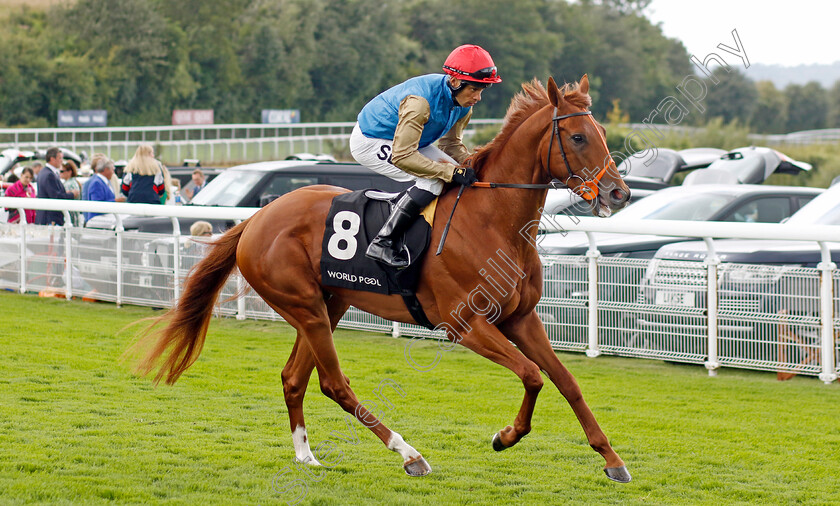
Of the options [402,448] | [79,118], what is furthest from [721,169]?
[79,118]

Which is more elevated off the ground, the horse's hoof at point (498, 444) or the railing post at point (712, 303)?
the railing post at point (712, 303)

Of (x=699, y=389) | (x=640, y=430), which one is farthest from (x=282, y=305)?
(x=699, y=389)

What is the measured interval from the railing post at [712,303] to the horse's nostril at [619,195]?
3390 millimetres

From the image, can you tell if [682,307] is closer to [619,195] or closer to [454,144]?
[454,144]

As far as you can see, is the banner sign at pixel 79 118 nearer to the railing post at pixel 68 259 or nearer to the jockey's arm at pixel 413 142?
the railing post at pixel 68 259

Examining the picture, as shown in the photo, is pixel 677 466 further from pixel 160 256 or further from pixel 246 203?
pixel 246 203

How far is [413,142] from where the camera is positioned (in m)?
4.80

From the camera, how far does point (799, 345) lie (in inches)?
287

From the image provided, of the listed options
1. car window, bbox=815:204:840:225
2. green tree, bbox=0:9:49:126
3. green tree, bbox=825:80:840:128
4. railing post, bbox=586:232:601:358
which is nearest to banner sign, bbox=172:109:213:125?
green tree, bbox=0:9:49:126

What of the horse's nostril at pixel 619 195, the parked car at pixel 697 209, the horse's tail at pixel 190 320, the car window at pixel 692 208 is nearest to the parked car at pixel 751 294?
the parked car at pixel 697 209

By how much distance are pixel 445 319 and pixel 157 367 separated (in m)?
1.82

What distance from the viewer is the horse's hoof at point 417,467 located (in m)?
4.78

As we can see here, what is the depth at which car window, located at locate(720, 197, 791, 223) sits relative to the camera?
9773 mm

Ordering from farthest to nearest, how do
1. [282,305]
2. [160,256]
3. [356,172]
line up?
[356,172], [160,256], [282,305]
